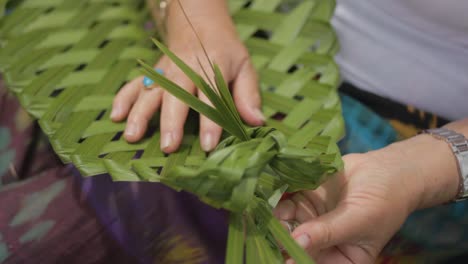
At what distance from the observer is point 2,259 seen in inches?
20.8

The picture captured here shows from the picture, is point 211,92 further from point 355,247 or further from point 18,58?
point 18,58

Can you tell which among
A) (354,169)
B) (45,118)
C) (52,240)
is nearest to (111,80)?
(45,118)

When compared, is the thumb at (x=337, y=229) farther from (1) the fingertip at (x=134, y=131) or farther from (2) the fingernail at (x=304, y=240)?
(1) the fingertip at (x=134, y=131)

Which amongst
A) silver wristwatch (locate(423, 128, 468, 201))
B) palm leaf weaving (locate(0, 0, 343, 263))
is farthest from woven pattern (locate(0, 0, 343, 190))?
silver wristwatch (locate(423, 128, 468, 201))

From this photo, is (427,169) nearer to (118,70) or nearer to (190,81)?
(190,81)

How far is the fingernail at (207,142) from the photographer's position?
21.0 inches

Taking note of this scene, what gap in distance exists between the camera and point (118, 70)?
0.66 meters

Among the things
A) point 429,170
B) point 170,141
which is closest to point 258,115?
point 170,141

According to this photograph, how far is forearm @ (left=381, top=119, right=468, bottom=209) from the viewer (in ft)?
1.83

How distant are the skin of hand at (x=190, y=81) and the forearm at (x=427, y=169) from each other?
0.57ft

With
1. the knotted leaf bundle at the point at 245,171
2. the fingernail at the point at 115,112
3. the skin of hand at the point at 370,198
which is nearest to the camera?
the knotted leaf bundle at the point at 245,171

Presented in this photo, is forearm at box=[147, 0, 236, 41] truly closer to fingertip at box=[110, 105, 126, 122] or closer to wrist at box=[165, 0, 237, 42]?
wrist at box=[165, 0, 237, 42]

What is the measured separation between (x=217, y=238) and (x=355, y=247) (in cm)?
16

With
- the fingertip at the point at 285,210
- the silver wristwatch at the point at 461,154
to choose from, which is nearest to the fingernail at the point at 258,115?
the fingertip at the point at 285,210
